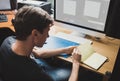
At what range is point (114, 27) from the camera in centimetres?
143

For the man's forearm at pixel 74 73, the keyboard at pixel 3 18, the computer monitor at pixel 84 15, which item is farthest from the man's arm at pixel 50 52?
the keyboard at pixel 3 18

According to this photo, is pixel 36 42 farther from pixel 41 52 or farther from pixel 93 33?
pixel 93 33

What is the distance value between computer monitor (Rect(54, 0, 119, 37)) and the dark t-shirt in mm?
703

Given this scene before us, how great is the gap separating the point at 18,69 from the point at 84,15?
2.70 feet

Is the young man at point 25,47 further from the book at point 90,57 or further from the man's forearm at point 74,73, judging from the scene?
the book at point 90,57

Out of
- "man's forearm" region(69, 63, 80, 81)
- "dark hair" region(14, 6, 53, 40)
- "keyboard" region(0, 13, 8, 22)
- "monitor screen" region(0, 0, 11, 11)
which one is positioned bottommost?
"man's forearm" region(69, 63, 80, 81)

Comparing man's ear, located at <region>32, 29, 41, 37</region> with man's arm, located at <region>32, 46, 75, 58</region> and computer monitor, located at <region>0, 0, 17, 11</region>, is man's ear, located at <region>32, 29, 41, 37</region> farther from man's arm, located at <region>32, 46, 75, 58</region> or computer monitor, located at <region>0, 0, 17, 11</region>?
computer monitor, located at <region>0, 0, 17, 11</region>

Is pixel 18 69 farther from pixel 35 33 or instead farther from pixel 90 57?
pixel 90 57

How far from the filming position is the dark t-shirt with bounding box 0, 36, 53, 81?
1.03m

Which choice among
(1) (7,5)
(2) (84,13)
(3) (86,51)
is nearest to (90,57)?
(3) (86,51)

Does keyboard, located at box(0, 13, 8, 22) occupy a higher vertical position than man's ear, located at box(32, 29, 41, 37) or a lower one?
lower

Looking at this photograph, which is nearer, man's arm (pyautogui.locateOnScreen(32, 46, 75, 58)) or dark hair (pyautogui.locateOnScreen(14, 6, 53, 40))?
dark hair (pyautogui.locateOnScreen(14, 6, 53, 40))

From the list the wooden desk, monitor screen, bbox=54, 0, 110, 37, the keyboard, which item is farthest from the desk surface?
the keyboard

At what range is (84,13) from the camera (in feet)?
5.18
